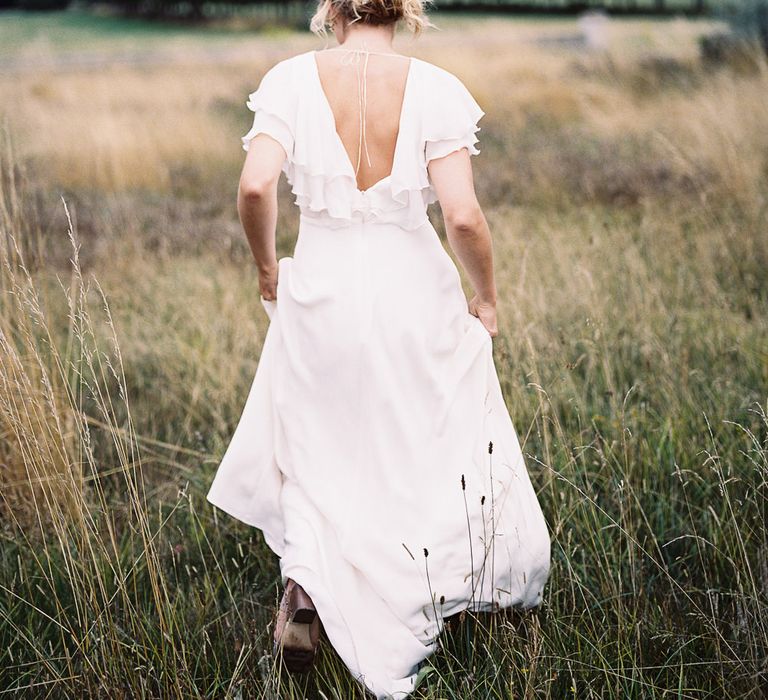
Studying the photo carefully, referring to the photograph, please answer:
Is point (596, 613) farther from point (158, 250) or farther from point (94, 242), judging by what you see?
point (94, 242)

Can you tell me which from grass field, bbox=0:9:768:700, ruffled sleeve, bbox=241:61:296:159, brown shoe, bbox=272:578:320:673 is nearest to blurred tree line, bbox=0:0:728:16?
grass field, bbox=0:9:768:700

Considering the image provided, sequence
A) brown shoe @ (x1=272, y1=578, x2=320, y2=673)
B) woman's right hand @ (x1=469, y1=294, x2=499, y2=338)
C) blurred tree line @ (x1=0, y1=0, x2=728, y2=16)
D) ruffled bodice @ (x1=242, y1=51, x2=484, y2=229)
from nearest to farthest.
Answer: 1. brown shoe @ (x1=272, y1=578, x2=320, y2=673)
2. ruffled bodice @ (x1=242, y1=51, x2=484, y2=229)
3. woman's right hand @ (x1=469, y1=294, x2=499, y2=338)
4. blurred tree line @ (x1=0, y1=0, x2=728, y2=16)

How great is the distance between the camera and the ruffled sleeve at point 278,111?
2486mm

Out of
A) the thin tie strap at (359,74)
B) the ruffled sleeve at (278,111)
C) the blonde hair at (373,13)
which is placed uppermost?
the blonde hair at (373,13)

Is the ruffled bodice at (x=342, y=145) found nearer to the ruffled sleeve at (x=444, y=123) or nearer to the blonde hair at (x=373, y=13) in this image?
the ruffled sleeve at (x=444, y=123)

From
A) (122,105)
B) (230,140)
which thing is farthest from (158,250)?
(122,105)

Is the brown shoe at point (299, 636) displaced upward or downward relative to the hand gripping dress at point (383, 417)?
downward

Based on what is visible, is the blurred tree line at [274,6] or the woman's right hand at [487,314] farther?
the blurred tree line at [274,6]

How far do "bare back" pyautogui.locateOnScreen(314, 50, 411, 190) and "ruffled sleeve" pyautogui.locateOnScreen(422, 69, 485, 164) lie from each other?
0.10 m

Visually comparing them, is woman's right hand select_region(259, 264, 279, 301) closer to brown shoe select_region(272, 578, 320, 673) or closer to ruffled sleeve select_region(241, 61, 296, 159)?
ruffled sleeve select_region(241, 61, 296, 159)

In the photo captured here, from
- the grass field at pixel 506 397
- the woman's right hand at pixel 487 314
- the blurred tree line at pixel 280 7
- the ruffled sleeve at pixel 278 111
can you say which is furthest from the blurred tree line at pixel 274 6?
the woman's right hand at pixel 487 314

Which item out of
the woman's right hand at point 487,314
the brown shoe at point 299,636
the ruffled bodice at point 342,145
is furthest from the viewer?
the woman's right hand at point 487,314

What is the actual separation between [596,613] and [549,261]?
2.97 meters

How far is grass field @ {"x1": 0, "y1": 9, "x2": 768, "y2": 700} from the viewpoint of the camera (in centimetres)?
238
